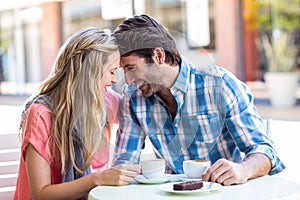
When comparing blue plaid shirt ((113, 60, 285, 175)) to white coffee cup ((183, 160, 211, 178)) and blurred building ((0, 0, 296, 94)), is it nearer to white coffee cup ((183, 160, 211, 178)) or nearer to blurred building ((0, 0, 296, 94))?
white coffee cup ((183, 160, 211, 178))

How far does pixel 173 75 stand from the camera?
1.94 m

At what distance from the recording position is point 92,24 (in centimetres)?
998

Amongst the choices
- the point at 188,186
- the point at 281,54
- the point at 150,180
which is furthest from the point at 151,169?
the point at 281,54

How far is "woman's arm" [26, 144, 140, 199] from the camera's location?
177 centimetres

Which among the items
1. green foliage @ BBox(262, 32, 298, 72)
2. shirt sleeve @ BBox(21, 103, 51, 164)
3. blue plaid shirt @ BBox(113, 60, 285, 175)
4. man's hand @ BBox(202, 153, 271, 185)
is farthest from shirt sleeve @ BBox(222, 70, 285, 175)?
green foliage @ BBox(262, 32, 298, 72)

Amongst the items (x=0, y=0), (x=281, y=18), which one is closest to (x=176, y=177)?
(x=281, y=18)

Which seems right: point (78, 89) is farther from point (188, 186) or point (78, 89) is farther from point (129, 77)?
point (188, 186)

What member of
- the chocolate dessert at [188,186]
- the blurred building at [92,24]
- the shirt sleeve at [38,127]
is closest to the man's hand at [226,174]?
the chocolate dessert at [188,186]

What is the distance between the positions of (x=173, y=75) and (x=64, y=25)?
920 cm

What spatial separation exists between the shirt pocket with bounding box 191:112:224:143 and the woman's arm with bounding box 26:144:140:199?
27 cm

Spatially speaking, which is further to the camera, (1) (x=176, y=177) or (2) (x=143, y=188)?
(1) (x=176, y=177)

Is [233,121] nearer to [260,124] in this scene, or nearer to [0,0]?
[260,124]

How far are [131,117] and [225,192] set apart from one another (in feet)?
1.65

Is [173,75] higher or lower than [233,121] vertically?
higher
